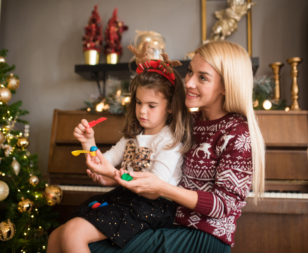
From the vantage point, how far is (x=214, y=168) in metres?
1.10

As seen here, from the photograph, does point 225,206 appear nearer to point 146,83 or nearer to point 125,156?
point 125,156

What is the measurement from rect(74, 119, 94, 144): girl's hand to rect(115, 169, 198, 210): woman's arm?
31cm

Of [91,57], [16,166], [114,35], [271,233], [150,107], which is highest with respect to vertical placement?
[114,35]

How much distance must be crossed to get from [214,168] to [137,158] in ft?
1.23

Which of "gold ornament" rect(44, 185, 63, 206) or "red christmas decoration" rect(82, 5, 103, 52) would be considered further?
"red christmas decoration" rect(82, 5, 103, 52)

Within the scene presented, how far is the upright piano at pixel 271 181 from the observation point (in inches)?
64.3

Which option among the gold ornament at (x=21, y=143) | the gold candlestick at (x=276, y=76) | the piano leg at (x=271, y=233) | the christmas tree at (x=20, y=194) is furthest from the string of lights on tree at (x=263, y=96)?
the gold ornament at (x=21, y=143)

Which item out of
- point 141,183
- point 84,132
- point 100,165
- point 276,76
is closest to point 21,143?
point 84,132

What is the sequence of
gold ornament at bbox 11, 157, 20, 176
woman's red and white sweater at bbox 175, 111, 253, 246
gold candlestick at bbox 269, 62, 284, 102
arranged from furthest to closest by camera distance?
1. gold candlestick at bbox 269, 62, 284, 102
2. gold ornament at bbox 11, 157, 20, 176
3. woman's red and white sweater at bbox 175, 111, 253, 246

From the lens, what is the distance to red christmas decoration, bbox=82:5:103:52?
102 inches

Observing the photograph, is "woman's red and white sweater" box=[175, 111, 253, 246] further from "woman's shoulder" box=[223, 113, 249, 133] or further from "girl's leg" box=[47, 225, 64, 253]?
"girl's leg" box=[47, 225, 64, 253]

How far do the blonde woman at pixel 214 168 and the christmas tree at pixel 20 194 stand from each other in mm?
943

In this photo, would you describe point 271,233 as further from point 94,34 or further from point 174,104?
point 94,34

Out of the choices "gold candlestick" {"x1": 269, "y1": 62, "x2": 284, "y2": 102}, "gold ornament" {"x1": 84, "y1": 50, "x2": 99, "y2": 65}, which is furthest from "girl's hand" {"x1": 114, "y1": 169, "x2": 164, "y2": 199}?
"gold ornament" {"x1": 84, "y1": 50, "x2": 99, "y2": 65}
